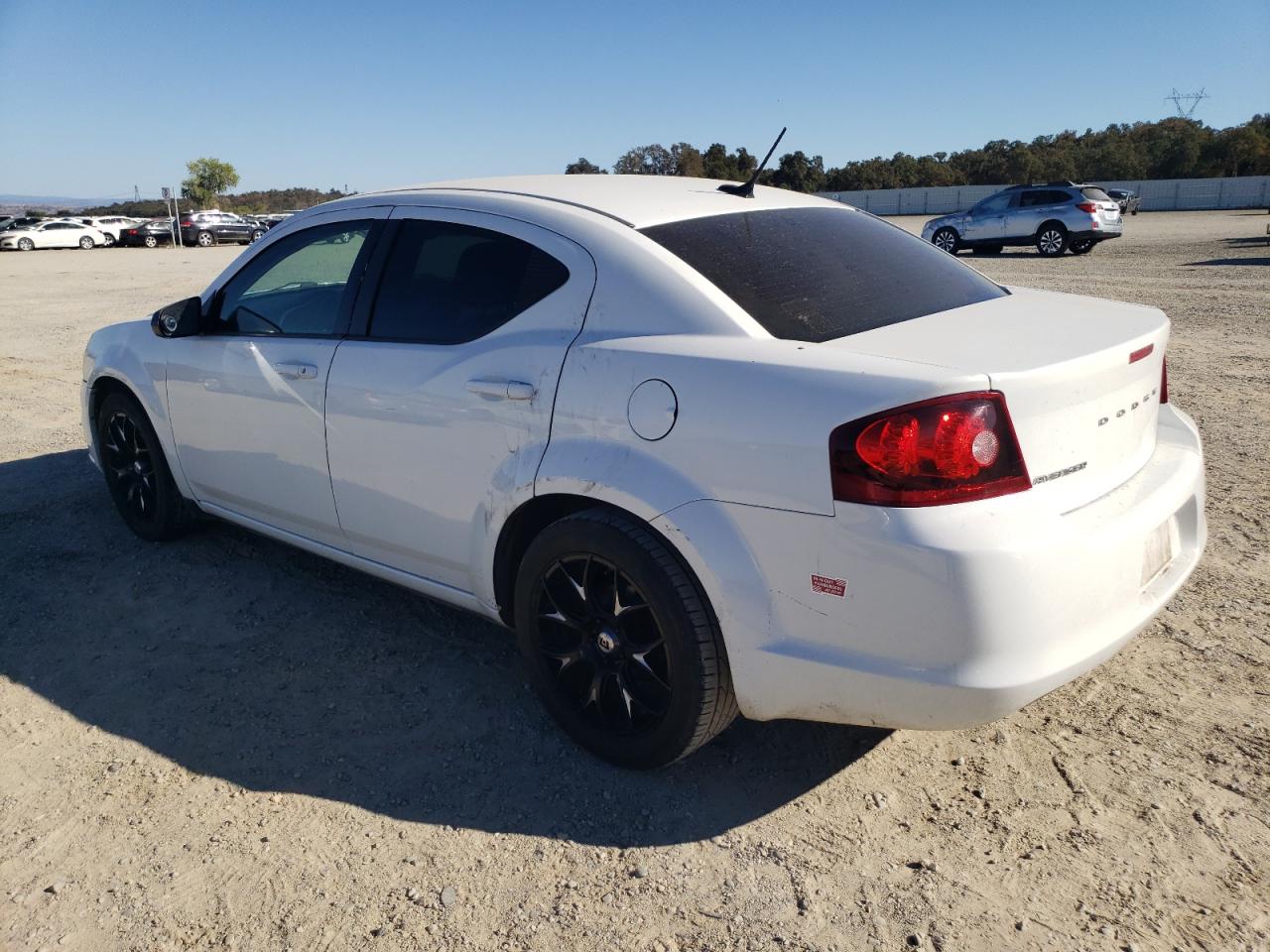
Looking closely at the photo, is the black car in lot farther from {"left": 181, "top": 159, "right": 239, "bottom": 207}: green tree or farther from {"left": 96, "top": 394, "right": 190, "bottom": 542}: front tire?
{"left": 181, "top": 159, "right": 239, "bottom": 207}: green tree

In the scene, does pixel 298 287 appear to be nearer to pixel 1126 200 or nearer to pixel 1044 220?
pixel 1044 220

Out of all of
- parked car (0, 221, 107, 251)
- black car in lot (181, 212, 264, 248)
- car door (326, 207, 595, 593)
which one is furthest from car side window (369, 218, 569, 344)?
black car in lot (181, 212, 264, 248)

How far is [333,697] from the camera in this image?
3438 millimetres

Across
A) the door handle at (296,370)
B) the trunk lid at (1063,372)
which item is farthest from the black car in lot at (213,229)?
the trunk lid at (1063,372)

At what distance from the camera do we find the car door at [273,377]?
12.0 ft

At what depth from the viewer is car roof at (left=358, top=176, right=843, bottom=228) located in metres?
3.16

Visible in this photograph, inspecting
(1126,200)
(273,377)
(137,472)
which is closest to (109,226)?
(1126,200)

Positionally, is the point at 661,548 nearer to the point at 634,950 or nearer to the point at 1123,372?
the point at 634,950

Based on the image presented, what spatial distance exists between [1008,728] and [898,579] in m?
1.16

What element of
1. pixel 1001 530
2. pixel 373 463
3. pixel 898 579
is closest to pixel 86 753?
pixel 373 463

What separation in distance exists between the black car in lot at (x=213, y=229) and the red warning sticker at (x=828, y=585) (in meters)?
50.1

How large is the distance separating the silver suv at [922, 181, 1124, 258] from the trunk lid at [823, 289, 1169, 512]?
20230 mm

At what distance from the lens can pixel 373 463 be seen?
135 inches

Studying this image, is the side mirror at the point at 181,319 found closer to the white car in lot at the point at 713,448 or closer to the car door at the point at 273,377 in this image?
the car door at the point at 273,377
